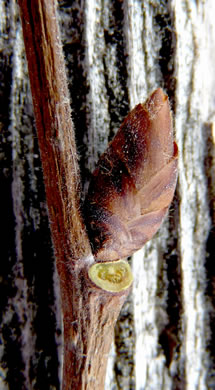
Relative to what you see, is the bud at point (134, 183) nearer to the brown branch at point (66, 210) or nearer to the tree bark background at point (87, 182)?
the brown branch at point (66, 210)

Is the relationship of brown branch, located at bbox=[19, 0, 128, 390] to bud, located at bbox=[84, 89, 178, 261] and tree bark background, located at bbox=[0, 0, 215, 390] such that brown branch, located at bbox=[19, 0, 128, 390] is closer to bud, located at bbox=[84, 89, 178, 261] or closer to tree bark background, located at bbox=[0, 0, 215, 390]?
bud, located at bbox=[84, 89, 178, 261]

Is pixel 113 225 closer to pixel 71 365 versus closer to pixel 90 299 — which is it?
pixel 90 299

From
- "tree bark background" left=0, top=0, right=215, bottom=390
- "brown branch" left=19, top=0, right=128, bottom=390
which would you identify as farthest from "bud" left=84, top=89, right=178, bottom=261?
"tree bark background" left=0, top=0, right=215, bottom=390

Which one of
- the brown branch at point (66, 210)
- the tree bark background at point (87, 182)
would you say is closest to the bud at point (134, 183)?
the brown branch at point (66, 210)

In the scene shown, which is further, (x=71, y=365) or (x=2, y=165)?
(x=2, y=165)

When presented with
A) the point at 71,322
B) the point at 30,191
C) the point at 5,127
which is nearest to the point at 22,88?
the point at 5,127
